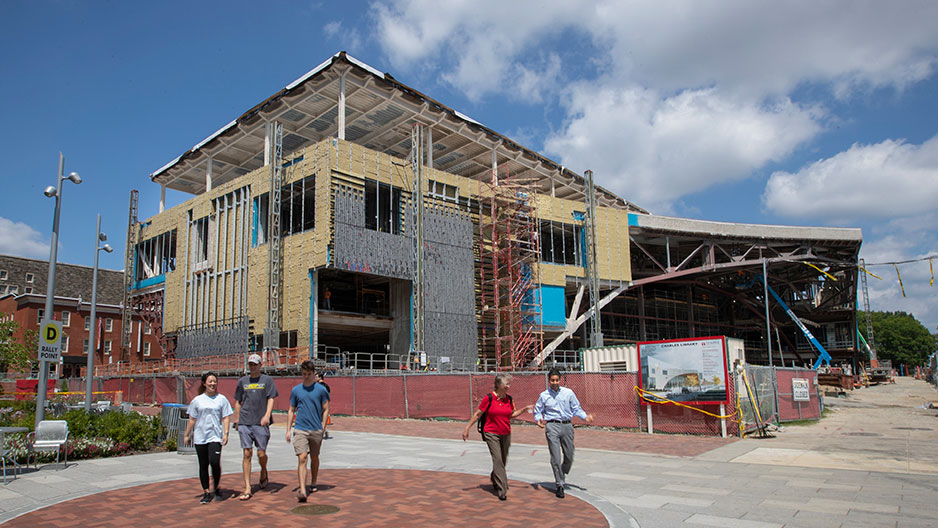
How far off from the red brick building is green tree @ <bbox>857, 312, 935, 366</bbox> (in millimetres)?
115505

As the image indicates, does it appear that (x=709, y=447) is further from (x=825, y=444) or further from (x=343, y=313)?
(x=343, y=313)

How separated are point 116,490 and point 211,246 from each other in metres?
35.6

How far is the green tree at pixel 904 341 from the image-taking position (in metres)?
114

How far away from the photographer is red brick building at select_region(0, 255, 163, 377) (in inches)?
2307

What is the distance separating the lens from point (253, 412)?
336 inches

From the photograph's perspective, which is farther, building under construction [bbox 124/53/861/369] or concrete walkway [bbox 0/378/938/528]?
building under construction [bbox 124/53/861/369]

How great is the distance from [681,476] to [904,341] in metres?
129

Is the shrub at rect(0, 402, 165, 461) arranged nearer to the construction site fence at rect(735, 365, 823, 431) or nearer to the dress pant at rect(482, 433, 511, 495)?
the dress pant at rect(482, 433, 511, 495)

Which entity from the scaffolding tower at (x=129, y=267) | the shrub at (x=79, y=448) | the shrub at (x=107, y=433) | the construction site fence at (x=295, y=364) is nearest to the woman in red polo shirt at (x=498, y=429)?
the shrub at (x=79, y=448)

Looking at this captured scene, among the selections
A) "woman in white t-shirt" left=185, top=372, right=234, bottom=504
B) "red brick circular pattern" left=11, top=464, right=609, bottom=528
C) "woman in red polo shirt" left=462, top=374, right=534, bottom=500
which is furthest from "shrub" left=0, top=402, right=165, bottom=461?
"woman in red polo shirt" left=462, top=374, right=534, bottom=500

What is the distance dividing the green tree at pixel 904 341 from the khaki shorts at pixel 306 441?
126580 mm

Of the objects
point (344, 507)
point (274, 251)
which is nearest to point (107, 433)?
point (344, 507)

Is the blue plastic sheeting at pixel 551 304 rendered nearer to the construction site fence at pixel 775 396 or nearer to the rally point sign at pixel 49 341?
the construction site fence at pixel 775 396

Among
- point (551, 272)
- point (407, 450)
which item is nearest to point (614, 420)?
point (407, 450)
